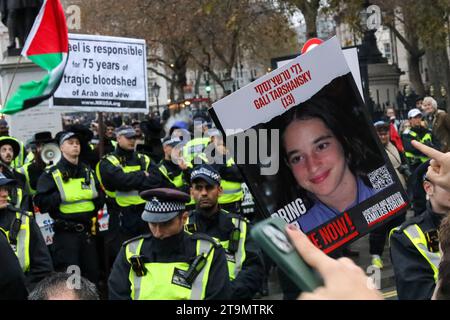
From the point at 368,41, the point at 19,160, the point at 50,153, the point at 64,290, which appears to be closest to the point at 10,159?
the point at 50,153

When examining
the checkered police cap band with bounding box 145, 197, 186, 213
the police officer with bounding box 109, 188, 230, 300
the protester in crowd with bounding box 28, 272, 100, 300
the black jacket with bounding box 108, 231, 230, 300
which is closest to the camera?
the protester in crowd with bounding box 28, 272, 100, 300

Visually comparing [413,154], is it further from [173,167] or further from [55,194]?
[55,194]

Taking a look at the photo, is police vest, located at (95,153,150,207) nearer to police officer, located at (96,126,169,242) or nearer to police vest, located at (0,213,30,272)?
police officer, located at (96,126,169,242)

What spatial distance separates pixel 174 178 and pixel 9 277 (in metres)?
4.70

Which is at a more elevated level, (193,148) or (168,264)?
(193,148)

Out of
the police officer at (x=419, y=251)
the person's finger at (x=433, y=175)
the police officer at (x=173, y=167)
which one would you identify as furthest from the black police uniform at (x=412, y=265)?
the police officer at (x=173, y=167)

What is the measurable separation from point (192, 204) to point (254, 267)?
320cm

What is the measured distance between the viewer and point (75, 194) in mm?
8328

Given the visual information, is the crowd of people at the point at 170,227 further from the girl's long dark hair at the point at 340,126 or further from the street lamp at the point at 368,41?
the street lamp at the point at 368,41

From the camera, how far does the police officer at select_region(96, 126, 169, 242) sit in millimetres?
8812

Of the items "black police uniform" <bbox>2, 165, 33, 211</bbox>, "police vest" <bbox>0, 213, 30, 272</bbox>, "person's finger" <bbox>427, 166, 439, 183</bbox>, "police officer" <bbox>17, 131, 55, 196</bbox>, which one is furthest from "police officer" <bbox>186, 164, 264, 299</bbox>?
"police officer" <bbox>17, 131, 55, 196</bbox>

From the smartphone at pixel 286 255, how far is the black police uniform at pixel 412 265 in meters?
2.37
